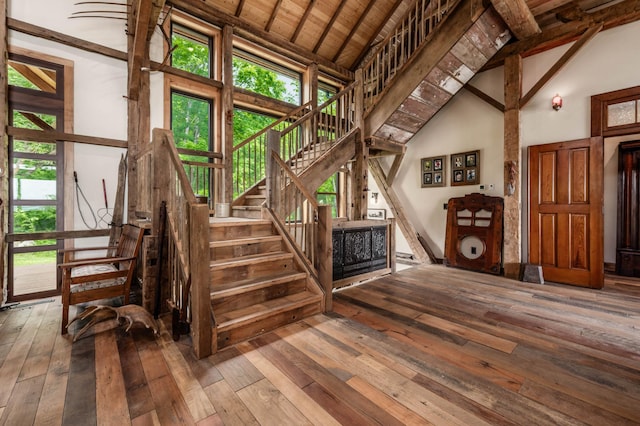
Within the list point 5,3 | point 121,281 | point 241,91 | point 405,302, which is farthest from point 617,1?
point 5,3

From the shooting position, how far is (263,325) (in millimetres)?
2508

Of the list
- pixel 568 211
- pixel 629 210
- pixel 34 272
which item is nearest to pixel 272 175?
pixel 34 272

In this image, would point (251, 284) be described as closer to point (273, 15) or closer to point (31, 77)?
point (31, 77)

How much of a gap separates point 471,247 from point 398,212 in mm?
1636

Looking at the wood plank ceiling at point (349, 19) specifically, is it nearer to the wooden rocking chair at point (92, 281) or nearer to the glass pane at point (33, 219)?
the glass pane at point (33, 219)

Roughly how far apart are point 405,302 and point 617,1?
17.6 ft

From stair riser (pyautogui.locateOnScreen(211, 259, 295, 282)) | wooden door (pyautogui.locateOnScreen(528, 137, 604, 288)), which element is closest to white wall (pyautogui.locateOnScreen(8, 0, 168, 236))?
stair riser (pyautogui.locateOnScreen(211, 259, 295, 282))

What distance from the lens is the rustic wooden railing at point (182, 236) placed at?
7.11 ft

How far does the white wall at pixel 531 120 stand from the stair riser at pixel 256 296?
4.02 metres

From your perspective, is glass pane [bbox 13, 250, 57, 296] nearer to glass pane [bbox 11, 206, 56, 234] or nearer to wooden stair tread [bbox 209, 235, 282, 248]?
glass pane [bbox 11, 206, 56, 234]

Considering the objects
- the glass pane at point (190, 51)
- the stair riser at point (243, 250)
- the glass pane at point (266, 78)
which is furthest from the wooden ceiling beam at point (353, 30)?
the stair riser at point (243, 250)

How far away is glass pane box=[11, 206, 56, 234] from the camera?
11.3ft

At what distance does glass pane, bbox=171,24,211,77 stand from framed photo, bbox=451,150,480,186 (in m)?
5.06

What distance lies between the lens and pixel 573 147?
4152mm
